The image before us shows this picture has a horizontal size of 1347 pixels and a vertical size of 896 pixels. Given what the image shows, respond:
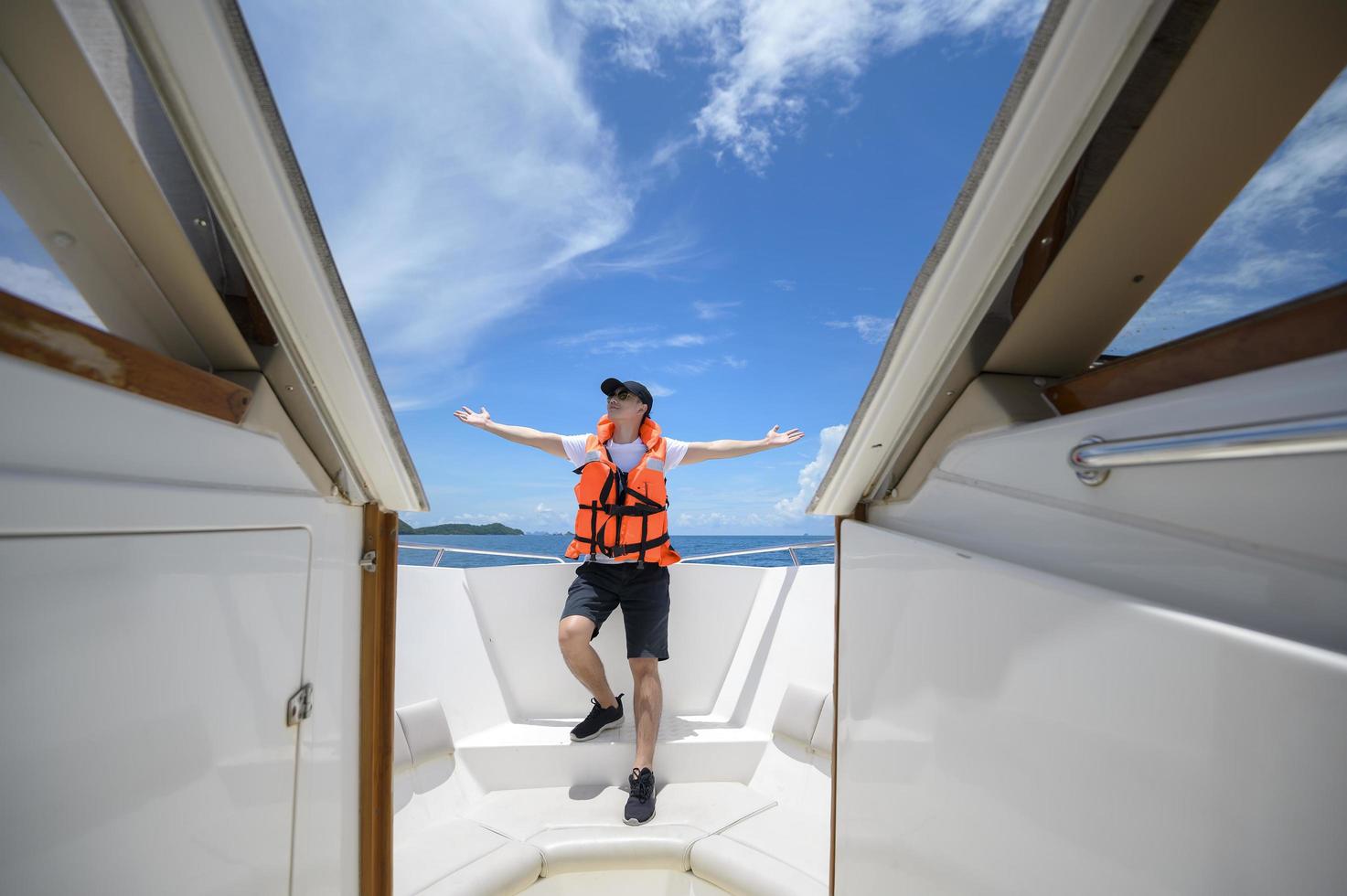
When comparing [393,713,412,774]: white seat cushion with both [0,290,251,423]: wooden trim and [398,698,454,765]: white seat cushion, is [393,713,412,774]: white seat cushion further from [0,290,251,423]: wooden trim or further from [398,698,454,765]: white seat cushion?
[0,290,251,423]: wooden trim

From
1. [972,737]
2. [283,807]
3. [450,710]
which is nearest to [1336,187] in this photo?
[972,737]

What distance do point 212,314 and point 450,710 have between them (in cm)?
228

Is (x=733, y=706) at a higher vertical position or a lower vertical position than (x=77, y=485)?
lower

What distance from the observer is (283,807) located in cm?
A: 102

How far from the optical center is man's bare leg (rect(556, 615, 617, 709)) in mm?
2619

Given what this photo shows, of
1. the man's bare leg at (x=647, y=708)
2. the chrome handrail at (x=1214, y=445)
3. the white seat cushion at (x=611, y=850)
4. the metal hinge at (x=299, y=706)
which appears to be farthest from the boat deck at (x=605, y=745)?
the chrome handrail at (x=1214, y=445)

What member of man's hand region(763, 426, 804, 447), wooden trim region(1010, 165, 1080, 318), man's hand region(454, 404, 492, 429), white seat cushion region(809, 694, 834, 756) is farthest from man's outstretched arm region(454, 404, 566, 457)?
wooden trim region(1010, 165, 1080, 318)

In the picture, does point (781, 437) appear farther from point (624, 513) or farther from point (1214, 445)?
point (1214, 445)

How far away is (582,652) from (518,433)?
1.02m

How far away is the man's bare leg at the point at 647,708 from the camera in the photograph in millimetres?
2504

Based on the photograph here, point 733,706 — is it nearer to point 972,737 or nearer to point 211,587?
point 972,737

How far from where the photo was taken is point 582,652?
2646 millimetres

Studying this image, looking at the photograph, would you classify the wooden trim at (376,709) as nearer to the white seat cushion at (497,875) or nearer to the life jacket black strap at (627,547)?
the white seat cushion at (497,875)

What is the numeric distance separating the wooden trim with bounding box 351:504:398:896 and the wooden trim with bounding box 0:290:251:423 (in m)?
0.56
